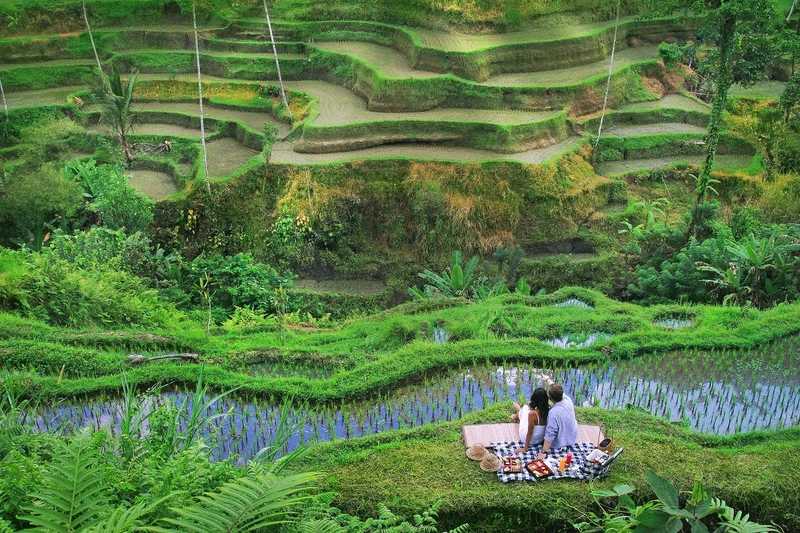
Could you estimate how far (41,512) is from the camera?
2.80 m

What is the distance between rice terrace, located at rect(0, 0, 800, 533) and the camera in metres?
5.04

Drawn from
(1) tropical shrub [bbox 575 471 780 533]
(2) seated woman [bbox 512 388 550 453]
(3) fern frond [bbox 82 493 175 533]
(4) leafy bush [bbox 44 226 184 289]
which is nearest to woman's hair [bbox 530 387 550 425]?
(2) seated woman [bbox 512 388 550 453]

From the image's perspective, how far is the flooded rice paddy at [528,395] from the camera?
6.55 m

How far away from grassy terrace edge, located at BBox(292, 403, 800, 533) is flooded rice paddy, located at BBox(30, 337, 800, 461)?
44 cm

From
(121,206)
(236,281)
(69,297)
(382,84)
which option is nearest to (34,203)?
(121,206)

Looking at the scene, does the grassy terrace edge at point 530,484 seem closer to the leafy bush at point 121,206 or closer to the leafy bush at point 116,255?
the leafy bush at point 116,255

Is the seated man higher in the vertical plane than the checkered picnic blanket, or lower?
higher

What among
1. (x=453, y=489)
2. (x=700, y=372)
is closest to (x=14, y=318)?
(x=453, y=489)

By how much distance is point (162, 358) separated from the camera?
7.70 meters

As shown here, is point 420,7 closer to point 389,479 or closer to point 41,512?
point 389,479

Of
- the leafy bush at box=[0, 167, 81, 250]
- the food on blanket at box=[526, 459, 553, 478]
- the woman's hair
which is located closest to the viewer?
the food on blanket at box=[526, 459, 553, 478]

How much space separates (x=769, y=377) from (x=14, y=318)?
7846 mm

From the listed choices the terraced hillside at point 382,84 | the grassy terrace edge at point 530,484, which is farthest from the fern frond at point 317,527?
the terraced hillside at point 382,84

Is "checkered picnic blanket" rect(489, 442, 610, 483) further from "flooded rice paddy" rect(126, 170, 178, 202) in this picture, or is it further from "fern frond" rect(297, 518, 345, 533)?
"flooded rice paddy" rect(126, 170, 178, 202)
